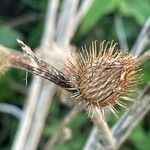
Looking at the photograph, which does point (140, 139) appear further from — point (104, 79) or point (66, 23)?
point (104, 79)

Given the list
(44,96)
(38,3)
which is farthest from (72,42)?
(44,96)

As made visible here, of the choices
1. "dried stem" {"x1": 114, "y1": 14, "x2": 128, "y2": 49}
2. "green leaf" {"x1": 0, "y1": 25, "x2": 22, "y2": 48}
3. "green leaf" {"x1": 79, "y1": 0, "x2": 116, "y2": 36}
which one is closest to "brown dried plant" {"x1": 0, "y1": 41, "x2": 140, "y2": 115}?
"green leaf" {"x1": 79, "y1": 0, "x2": 116, "y2": 36}

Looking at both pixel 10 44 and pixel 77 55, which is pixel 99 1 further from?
pixel 77 55

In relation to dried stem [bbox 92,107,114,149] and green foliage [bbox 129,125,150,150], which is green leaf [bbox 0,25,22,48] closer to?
green foliage [bbox 129,125,150,150]

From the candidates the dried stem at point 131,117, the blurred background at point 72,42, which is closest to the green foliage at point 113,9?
the blurred background at point 72,42

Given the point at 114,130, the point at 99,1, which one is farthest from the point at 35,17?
the point at 114,130

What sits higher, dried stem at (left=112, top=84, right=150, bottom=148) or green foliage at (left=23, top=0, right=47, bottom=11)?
green foliage at (left=23, top=0, right=47, bottom=11)

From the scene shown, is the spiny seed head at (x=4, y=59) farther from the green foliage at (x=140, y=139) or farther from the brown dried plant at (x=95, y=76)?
the green foliage at (x=140, y=139)
